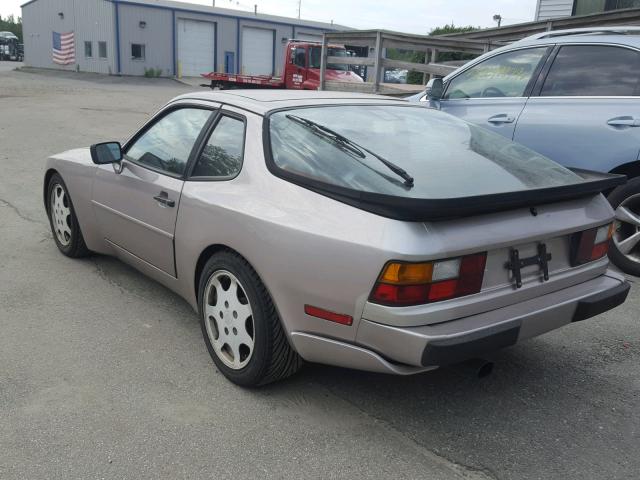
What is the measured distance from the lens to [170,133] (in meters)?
3.81

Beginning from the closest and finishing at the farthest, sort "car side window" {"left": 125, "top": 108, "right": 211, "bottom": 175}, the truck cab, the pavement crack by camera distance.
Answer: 1. "car side window" {"left": 125, "top": 108, "right": 211, "bottom": 175}
2. the pavement crack
3. the truck cab

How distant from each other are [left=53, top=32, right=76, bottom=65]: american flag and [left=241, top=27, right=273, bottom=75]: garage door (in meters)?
11.3

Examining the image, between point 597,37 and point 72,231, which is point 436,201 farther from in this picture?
point 597,37

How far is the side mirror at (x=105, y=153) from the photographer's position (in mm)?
3861

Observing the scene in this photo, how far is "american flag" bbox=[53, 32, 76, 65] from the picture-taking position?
40.8 meters

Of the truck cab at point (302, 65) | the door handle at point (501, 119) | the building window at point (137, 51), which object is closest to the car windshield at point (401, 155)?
the door handle at point (501, 119)

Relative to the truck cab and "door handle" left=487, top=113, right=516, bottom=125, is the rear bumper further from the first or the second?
the truck cab

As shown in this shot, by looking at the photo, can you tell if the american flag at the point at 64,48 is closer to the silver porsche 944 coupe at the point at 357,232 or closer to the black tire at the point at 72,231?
the black tire at the point at 72,231

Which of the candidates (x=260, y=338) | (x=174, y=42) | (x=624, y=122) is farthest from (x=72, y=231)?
(x=174, y=42)

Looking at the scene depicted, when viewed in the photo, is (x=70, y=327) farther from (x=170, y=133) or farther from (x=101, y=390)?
(x=170, y=133)

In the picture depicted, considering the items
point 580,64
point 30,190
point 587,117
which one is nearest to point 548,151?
point 587,117

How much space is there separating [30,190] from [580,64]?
20.1 ft

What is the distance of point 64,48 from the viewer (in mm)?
41844

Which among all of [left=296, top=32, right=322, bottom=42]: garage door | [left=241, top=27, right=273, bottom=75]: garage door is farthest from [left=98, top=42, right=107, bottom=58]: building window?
[left=296, top=32, right=322, bottom=42]: garage door
